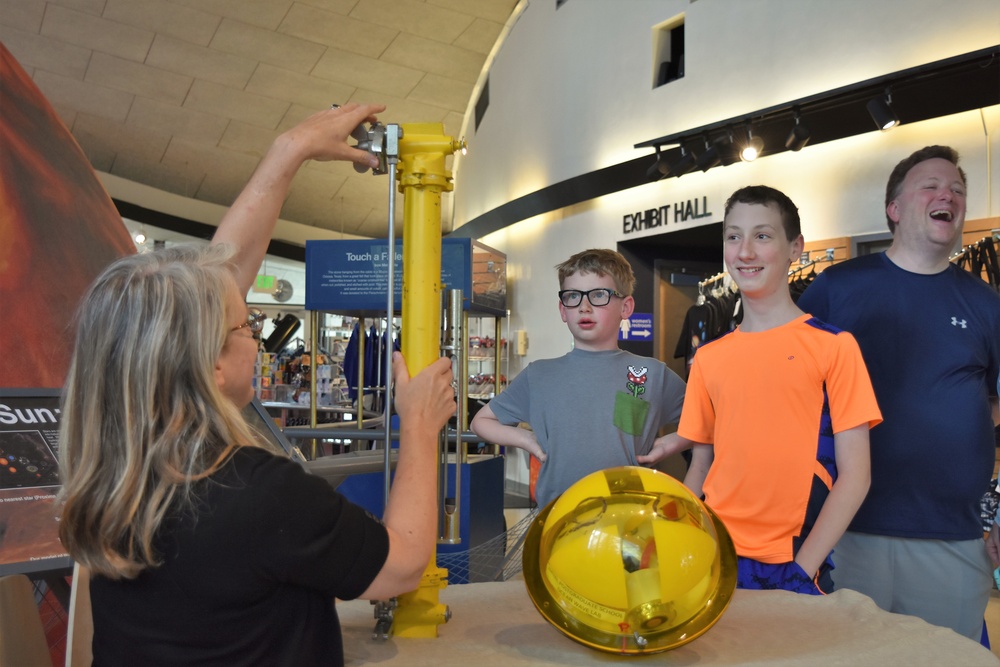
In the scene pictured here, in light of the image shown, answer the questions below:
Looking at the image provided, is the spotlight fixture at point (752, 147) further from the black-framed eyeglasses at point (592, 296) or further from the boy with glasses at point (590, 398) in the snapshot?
the black-framed eyeglasses at point (592, 296)

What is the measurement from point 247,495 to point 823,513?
4.07ft

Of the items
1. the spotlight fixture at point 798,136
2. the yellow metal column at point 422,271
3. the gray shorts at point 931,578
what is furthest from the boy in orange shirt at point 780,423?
the spotlight fixture at point 798,136

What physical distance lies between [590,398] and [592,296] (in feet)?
0.94

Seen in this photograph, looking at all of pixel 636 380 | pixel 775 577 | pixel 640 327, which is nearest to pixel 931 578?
pixel 775 577

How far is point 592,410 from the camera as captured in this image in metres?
2.28

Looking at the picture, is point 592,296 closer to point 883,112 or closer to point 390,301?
point 390,301

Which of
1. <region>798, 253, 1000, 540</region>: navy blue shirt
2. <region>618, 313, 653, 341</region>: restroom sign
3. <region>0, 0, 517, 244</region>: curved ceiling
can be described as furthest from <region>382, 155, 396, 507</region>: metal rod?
<region>0, 0, 517, 244</region>: curved ceiling

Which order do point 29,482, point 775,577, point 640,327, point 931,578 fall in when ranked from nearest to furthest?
point 775,577 < point 29,482 < point 931,578 < point 640,327

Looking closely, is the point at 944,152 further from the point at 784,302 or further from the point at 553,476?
the point at 553,476

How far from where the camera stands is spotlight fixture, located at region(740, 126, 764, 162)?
602 cm

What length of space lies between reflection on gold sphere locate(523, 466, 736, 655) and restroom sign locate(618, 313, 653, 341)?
22.6ft

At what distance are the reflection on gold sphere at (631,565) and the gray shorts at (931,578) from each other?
108cm

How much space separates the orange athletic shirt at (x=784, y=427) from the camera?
1.76 metres

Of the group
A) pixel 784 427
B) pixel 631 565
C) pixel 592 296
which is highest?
pixel 592 296
